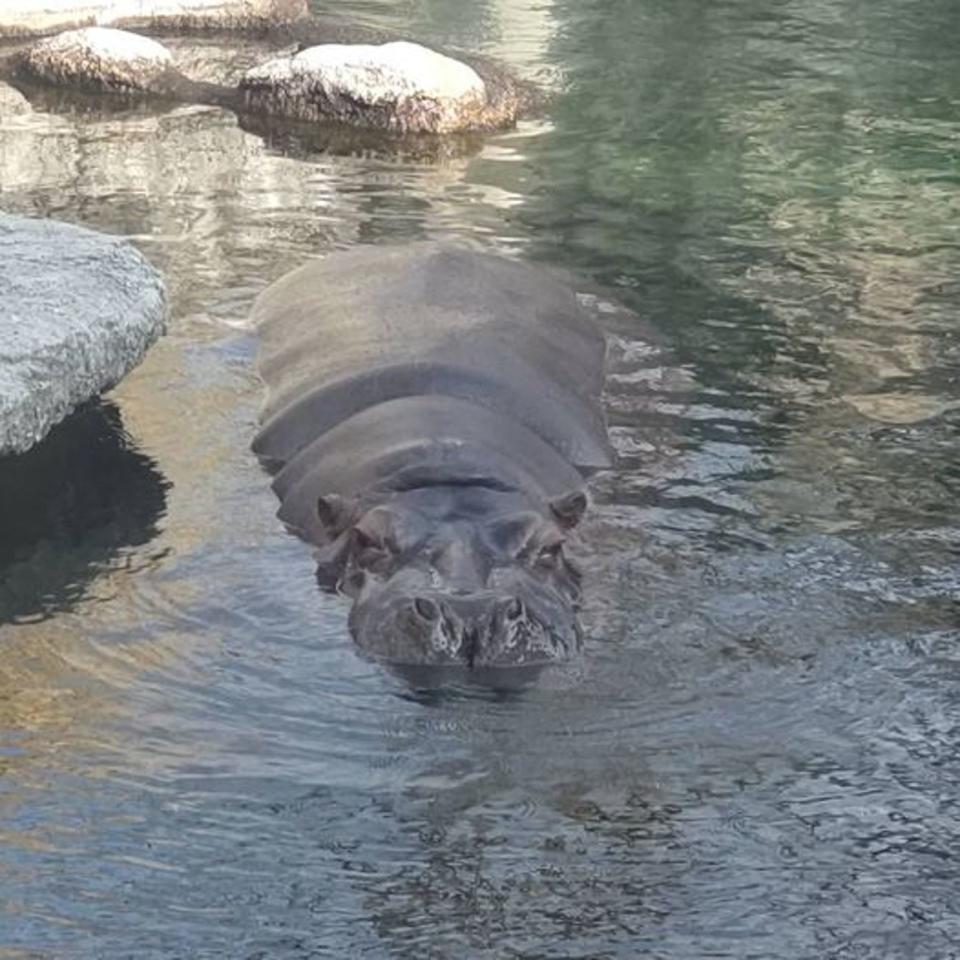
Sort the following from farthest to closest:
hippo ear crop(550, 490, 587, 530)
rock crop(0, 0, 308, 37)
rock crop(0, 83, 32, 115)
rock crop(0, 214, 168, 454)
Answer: rock crop(0, 0, 308, 37) < rock crop(0, 83, 32, 115) < rock crop(0, 214, 168, 454) < hippo ear crop(550, 490, 587, 530)

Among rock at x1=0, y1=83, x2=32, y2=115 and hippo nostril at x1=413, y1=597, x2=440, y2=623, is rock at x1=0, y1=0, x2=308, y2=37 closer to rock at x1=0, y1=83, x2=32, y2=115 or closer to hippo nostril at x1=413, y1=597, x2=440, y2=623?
rock at x1=0, y1=83, x2=32, y2=115

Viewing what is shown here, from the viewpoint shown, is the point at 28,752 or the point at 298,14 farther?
the point at 298,14

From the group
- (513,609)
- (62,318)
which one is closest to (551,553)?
(513,609)

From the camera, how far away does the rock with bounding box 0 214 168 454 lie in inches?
294

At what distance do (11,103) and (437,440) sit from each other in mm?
8843

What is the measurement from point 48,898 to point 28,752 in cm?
79

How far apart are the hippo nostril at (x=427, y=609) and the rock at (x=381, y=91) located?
8.69 metres

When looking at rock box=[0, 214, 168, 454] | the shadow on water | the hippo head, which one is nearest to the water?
the shadow on water

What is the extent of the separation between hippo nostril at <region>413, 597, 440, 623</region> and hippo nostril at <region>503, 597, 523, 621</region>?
189 millimetres

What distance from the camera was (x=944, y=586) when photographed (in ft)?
23.8

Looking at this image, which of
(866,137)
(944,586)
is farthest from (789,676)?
(866,137)

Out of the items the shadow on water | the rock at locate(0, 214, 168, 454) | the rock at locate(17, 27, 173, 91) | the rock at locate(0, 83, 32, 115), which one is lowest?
the rock at locate(0, 83, 32, 115)

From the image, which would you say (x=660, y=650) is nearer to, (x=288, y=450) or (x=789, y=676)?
(x=789, y=676)

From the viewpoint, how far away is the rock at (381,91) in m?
14.9
